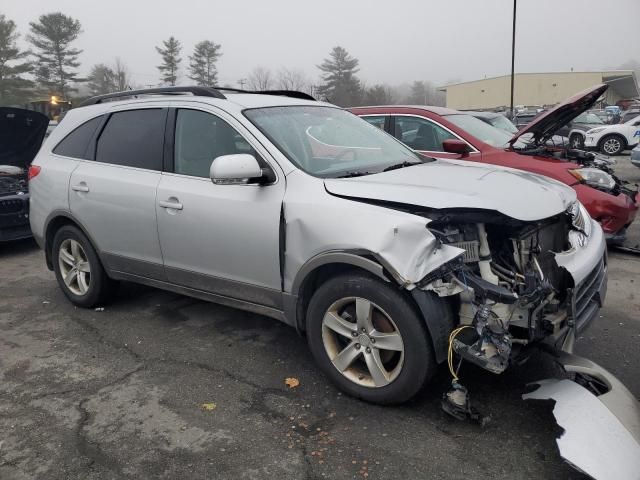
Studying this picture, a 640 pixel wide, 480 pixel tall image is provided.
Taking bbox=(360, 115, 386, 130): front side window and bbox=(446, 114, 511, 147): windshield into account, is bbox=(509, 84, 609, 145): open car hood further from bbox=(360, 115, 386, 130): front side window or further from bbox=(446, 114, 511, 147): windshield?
bbox=(360, 115, 386, 130): front side window

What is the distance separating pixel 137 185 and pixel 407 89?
116 meters

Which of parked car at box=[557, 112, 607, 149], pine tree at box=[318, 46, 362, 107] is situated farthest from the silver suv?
pine tree at box=[318, 46, 362, 107]

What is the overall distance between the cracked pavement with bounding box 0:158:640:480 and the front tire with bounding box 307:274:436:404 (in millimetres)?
154

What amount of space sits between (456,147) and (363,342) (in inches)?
141

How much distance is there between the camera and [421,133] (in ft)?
21.9

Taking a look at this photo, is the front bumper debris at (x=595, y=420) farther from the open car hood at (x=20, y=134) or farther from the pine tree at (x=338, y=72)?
the pine tree at (x=338, y=72)

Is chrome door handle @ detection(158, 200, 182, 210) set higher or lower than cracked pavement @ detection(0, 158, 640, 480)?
higher

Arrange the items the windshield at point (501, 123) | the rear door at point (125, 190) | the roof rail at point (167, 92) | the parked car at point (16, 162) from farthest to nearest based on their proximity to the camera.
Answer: the windshield at point (501, 123)
the parked car at point (16, 162)
the rear door at point (125, 190)
the roof rail at point (167, 92)

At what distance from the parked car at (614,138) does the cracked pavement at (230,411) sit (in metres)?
16.3

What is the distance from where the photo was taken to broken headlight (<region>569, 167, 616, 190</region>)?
19.3 feet

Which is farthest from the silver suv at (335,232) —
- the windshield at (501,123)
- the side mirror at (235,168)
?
the windshield at (501,123)

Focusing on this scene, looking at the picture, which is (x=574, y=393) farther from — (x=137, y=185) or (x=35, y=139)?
(x=35, y=139)

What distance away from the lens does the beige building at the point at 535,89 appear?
7219 centimetres

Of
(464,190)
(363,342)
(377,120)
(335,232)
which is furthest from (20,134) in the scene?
(464,190)
